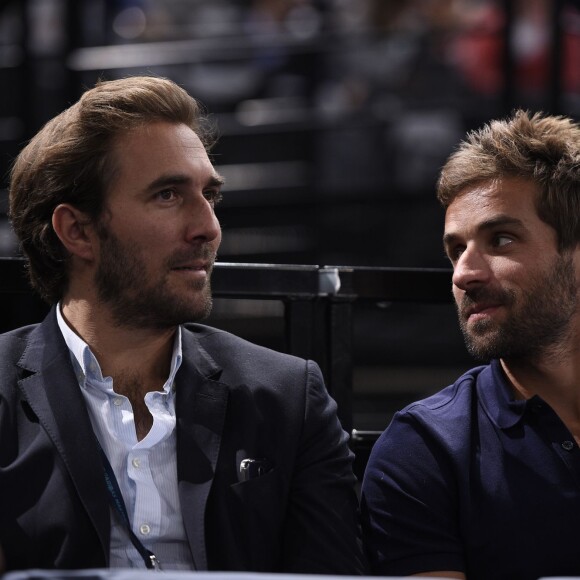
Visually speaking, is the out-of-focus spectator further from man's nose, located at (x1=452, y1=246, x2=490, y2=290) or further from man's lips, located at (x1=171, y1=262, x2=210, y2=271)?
man's lips, located at (x1=171, y1=262, x2=210, y2=271)

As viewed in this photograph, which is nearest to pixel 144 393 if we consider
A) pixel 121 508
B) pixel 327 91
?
pixel 121 508

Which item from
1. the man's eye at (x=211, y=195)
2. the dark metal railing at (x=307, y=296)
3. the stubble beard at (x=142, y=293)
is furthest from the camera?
the dark metal railing at (x=307, y=296)

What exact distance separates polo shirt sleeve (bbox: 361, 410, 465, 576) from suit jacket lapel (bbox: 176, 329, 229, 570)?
0.45 m

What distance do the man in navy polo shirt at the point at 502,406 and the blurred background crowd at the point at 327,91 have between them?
12.7ft

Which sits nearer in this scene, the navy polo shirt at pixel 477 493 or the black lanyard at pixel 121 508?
the black lanyard at pixel 121 508

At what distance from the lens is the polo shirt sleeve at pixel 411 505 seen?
2.97m

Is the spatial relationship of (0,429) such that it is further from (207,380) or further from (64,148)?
(64,148)

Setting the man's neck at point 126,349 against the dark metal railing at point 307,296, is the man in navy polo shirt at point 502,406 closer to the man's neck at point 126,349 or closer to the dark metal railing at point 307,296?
the dark metal railing at point 307,296

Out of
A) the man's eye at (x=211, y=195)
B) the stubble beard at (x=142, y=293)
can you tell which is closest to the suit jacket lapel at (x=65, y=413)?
the stubble beard at (x=142, y=293)

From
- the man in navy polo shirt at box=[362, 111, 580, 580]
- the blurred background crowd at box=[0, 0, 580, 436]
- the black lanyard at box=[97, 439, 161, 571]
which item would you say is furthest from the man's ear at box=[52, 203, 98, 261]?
the blurred background crowd at box=[0, 0, 580, 436]

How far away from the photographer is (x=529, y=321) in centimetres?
316

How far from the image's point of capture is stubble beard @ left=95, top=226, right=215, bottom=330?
3.06 m

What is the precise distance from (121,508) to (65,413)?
0.89 ft

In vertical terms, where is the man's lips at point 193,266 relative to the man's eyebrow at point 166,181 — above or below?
below
